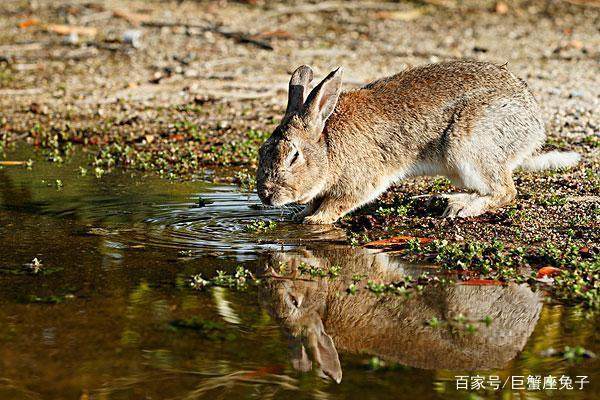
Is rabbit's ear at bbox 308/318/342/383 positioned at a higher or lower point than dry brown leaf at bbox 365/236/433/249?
lower

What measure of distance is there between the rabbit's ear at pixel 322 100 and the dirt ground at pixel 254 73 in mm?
993

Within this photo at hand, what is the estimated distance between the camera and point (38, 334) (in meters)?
5.62

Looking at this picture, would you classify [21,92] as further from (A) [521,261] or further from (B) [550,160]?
(A) [521,261]

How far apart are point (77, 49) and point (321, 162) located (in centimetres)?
891

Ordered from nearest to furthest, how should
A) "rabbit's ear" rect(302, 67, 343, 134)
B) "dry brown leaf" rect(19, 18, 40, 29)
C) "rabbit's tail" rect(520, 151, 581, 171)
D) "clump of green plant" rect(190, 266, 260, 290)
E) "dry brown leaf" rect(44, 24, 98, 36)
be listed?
"clump of green plant" rect(190, 266, 260, 290) < "rabbit's ear" rect(302, 67, 343, 134) < "rabbit's tail" rect(520, 151, 581, 171) < "dry brown leaf" rect(44, 24, 98, 36) < "dry brown leaf" rect(19, 18, 40, 29)

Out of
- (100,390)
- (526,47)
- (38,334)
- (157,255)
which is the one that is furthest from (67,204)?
(526,47)

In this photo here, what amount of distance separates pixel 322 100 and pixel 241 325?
10.7 ft

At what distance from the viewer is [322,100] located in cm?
848

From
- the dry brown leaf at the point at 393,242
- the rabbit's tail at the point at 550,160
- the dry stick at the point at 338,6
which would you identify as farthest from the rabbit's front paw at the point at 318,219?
the dry stick at the point at 338,6

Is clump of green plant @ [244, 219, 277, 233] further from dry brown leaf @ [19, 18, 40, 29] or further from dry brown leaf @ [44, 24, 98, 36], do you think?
dry brown leaf @ [19, 18, 40, 29]

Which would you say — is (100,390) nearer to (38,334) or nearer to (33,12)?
(38,334)

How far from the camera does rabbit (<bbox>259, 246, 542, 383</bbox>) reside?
532cm

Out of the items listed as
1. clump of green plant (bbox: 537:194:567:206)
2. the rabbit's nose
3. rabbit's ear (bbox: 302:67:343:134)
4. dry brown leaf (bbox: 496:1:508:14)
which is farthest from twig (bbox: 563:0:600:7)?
the rabbit's nose

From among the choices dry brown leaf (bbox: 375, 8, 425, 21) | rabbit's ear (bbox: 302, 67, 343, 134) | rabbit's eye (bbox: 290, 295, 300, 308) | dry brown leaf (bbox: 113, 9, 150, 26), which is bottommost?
rabbit's eye (bbox: 290, 295, 300, 308)
